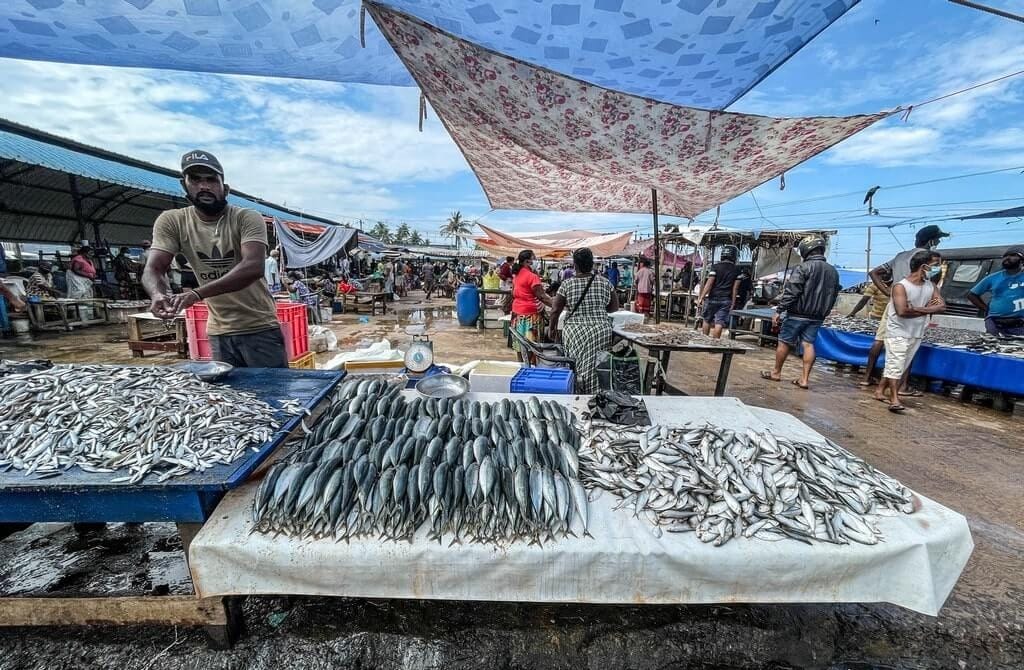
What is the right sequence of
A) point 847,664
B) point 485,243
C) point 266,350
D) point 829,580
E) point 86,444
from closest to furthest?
point 829,580, point 86,444, point 847,664, point 266,350, point 485,243

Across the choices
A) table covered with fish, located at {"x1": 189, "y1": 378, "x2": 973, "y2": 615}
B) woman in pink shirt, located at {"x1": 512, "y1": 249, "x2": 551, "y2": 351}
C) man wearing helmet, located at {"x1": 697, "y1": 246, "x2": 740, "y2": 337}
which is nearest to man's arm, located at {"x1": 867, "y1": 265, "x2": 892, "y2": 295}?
man wearing helmet, located at {"x1": 697, "y1": 246, "x2": 740, "y2": 337}

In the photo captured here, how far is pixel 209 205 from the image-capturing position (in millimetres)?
3027

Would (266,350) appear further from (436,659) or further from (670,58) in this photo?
(670,58)

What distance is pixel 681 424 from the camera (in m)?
2.91

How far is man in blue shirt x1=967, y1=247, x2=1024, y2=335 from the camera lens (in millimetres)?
6109

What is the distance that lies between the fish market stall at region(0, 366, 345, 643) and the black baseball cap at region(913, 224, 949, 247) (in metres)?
9.01

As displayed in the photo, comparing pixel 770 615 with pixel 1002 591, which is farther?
pixel 1002 591

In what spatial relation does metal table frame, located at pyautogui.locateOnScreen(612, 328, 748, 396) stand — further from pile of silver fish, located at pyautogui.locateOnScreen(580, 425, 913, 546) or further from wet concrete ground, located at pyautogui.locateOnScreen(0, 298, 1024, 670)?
wet concrete ground, located at pyautogui.locateOnScreen(0, 298, 1024, 670)

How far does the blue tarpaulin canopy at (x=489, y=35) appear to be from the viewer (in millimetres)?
2541

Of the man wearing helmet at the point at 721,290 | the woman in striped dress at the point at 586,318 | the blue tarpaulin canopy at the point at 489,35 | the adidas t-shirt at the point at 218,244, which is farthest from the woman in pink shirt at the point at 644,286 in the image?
the adidas t-shirt at the point at 218,244

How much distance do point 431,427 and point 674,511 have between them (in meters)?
1.41

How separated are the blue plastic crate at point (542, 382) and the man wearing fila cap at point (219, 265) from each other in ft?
7.15

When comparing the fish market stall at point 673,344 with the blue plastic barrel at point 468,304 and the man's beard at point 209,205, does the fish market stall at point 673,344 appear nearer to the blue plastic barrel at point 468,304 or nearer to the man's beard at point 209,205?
the man's beard at point 209,205

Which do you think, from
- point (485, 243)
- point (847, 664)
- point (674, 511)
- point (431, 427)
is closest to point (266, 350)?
point (431, 427)
